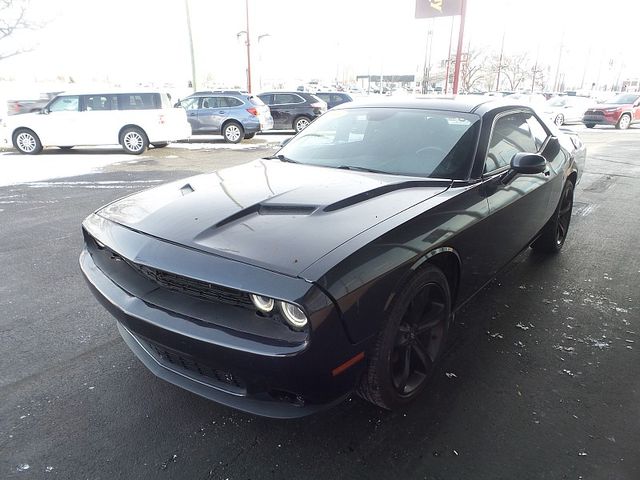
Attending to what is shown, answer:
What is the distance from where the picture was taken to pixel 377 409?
Answer: 2.46 m

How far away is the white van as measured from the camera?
467 inches

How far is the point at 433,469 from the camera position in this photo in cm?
209

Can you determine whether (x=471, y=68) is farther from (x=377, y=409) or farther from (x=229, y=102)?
(x=377, y=409)

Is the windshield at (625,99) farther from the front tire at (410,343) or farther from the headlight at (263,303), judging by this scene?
the headlight at (263,303)

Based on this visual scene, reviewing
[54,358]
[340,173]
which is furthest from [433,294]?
[54,358]

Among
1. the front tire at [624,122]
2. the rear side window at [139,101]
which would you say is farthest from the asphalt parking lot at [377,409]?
the front tire at [624,122]

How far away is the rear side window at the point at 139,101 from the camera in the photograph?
39.5 feet

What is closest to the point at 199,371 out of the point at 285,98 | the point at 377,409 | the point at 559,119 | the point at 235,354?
the point at 235,354

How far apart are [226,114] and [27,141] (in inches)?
216

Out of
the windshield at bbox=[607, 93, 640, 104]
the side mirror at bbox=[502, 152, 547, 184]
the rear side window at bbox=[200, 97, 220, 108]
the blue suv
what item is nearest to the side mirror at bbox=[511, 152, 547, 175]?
the side mirror at bbox=[502, 152, 547, 184]

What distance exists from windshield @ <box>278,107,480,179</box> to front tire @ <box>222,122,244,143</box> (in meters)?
11.6

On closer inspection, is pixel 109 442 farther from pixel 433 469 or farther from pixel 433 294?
pixel 433 294

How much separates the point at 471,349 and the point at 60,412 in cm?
238

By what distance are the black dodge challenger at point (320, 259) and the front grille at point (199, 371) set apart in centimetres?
1
